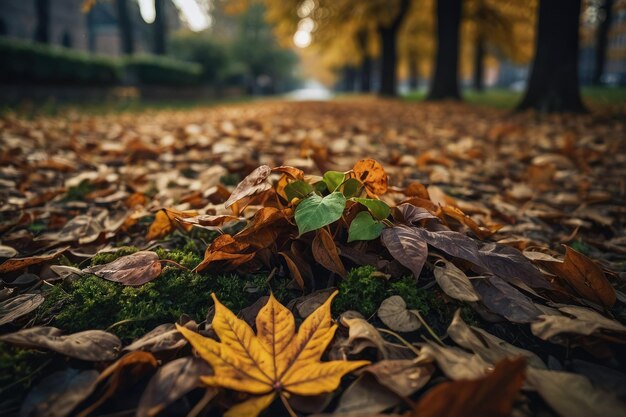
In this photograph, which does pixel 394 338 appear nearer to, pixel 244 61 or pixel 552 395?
pixel 552 395

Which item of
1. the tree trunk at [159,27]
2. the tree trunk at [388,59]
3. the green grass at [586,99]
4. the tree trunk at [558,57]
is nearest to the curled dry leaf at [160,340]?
the tree trunk at [558,57]

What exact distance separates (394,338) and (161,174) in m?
1.82

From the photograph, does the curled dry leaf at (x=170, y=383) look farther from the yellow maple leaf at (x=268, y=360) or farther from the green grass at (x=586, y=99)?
the green grass at (x=586, y=99)

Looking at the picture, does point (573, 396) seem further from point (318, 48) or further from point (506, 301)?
point (318, 48)

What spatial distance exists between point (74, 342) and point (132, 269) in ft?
0.92

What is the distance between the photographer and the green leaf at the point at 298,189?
1.08 metres

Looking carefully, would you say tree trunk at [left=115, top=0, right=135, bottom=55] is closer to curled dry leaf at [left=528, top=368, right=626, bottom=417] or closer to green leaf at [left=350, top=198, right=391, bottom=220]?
green leaf at [left=350, top=198, right=391, bottom=220]

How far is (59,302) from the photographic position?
0.96 meters

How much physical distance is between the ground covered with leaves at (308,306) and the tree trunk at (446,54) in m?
10.4

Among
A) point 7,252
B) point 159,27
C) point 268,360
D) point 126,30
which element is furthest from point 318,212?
point 126,30

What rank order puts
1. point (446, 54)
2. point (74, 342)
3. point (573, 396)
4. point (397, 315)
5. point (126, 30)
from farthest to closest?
1. point (126, 30)
2. point (446, 54)
3. point (397, 315)
4. point (74, 342)
5. point (573, 396)

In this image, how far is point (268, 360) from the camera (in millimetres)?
727

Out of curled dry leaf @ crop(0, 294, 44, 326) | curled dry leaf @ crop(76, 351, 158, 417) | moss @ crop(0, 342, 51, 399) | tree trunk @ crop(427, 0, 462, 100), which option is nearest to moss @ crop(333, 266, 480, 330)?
curled dry leaf @ crop(76, 351, 158, 417)

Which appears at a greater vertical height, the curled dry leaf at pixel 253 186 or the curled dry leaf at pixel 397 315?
the curled dry leaf at pixel 253 186
